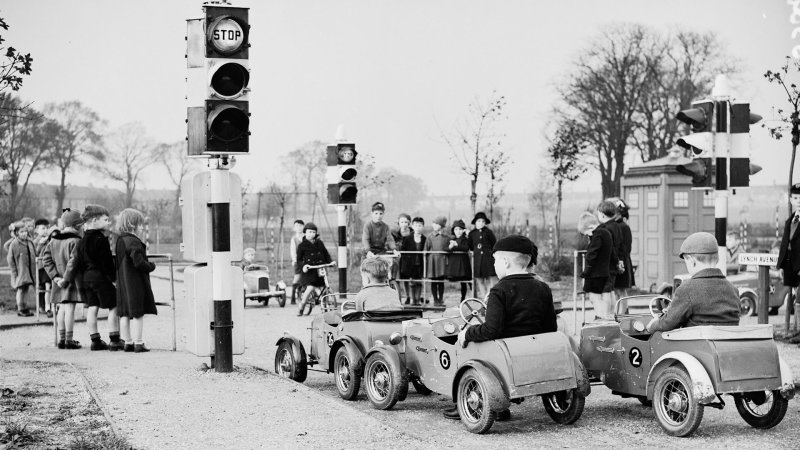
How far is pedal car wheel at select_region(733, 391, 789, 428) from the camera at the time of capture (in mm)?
7875

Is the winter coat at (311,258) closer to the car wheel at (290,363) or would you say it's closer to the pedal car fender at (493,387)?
the car wheel at (290,363)

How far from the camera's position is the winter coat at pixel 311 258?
19516 mm

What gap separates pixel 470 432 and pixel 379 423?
0.74 metres

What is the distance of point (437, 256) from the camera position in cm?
2064

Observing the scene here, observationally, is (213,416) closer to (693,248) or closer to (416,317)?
(416,317)

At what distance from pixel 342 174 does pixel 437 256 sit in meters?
3.92

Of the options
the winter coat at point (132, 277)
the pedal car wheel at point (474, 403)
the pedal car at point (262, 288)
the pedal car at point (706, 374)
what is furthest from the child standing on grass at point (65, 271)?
the pedal car at point (706, 374)

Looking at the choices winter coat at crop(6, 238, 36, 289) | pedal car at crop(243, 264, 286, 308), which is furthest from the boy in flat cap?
winter coat at crop(6, 238, 36, 289)

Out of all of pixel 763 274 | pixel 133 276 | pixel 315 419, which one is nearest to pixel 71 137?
pixel 133 276

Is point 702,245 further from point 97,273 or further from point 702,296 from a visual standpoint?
point 97,273

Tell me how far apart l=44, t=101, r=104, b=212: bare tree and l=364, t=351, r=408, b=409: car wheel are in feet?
164

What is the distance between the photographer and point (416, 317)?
389 inches

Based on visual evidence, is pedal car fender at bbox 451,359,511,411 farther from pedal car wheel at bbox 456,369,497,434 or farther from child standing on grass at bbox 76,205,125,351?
child standing on grass at bbox 76,205,125,351

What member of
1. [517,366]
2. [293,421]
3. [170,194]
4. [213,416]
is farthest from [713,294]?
[170,194]
